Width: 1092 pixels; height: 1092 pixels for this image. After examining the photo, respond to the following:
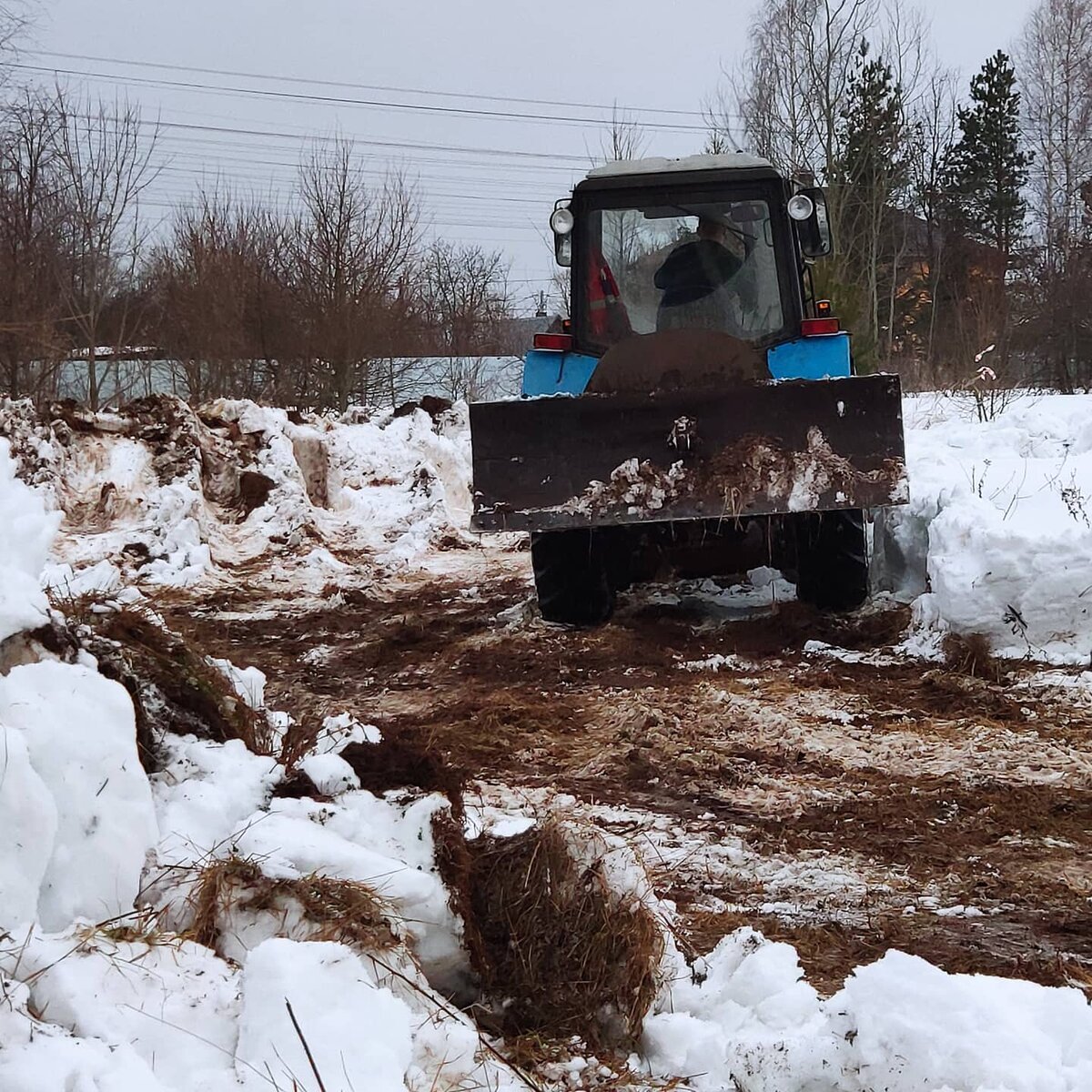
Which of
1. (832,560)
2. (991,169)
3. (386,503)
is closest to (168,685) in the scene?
(832,560)

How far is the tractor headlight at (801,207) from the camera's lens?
602 cm

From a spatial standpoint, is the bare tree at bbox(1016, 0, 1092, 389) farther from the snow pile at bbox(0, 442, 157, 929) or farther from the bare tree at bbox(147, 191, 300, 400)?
the snow pile at bbox(0, 442, 157, 929)

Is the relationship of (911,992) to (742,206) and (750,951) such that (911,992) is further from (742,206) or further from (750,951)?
(742,206)

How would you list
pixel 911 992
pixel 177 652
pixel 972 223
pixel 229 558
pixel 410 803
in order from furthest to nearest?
pixel 972 223 → pixel 229 558 → pixel 177 652 → pixel 410 803 → pixel 911 992

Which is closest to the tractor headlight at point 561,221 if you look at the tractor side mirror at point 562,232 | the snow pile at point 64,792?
the tractor side mirror at point 562,232

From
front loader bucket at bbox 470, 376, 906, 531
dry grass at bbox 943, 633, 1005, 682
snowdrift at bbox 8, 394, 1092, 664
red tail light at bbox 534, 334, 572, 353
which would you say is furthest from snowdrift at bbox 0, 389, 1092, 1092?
red tail light at bbox 534, 334, 572, 353

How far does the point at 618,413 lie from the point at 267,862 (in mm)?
3757

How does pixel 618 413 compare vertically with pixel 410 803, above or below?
above

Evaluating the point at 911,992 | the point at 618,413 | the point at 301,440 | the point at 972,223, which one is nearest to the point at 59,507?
the point at 301,440

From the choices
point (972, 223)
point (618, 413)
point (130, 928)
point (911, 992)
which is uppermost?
point (972, 223)

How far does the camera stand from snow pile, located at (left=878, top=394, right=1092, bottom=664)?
4.98 meters

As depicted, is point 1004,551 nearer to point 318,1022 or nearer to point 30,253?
point 318,1022

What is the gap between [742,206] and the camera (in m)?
6.43

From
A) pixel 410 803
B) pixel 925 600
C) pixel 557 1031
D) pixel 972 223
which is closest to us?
pixel 557 1031
